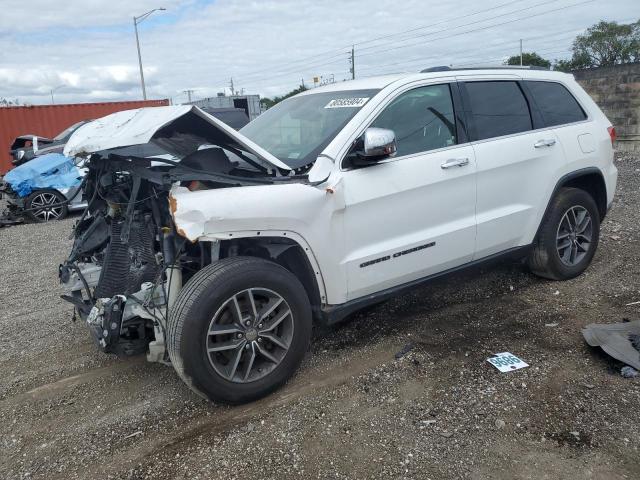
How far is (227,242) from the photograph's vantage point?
343 centimetres

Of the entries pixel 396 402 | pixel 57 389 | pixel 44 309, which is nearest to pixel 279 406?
pixel 396 402

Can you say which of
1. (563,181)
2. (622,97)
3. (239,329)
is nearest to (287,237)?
(239,329)

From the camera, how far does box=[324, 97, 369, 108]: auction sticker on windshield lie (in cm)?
383

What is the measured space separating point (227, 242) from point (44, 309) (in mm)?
2936

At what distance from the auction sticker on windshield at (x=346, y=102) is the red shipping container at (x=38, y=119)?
52.5ft

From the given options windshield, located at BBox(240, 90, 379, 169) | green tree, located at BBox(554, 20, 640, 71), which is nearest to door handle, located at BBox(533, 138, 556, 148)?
windshield, located at BBox(240, 90, 379, 169)

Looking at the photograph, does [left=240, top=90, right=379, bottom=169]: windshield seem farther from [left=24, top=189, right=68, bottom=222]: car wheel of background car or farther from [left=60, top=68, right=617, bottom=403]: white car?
[left=24, top=189, right=68, bottom=222]: car wheel of background car

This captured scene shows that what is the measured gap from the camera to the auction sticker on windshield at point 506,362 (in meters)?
3.60

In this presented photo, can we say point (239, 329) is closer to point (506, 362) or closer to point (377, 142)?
point (377, 142)

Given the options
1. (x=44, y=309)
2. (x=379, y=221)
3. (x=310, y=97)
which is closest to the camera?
(x=379, y=221)

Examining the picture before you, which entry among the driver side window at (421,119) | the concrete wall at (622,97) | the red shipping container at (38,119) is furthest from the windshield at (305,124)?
the red shipping container at (38,119)

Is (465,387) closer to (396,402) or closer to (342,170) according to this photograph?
(396,402)

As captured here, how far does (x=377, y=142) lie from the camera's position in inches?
131

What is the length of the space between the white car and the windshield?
0.05ft
